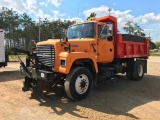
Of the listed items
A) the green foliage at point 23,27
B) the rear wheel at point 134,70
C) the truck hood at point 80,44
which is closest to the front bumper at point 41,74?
the truck hood at point 80,44

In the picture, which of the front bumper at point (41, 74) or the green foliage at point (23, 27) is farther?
the green foliage at point (23, 27)

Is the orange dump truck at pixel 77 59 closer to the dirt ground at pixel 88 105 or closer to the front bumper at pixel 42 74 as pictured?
the front bumper at pixel 42 74

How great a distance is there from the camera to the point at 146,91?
9.20 metres

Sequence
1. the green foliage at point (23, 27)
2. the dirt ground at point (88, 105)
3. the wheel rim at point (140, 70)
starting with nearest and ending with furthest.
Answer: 1. the dirt ground at point (88, 105)
2. the wheel rim at point (140, 70)
3. the green foliage at point (23, 27)

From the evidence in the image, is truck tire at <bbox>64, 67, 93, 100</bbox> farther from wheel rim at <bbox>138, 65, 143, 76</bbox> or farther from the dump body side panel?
wheel rim at <bbox>138, 65, 143, 76</bbox>

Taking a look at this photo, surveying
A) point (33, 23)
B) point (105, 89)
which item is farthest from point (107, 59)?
point (33, 23)

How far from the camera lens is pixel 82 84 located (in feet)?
24.8

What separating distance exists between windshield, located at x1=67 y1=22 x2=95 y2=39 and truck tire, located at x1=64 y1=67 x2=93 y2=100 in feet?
5.27

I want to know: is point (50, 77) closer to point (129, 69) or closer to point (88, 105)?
point (88, 105)

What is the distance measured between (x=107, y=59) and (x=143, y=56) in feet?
12.3

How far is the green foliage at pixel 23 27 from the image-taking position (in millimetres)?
56550

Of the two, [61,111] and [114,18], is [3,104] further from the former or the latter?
[114,18]

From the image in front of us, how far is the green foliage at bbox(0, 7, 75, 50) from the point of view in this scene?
2226 inches

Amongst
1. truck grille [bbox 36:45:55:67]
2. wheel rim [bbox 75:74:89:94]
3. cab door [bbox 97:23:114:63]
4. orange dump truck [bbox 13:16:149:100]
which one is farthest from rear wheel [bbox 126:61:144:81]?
truck grille [bbox 36:45:55:67]
